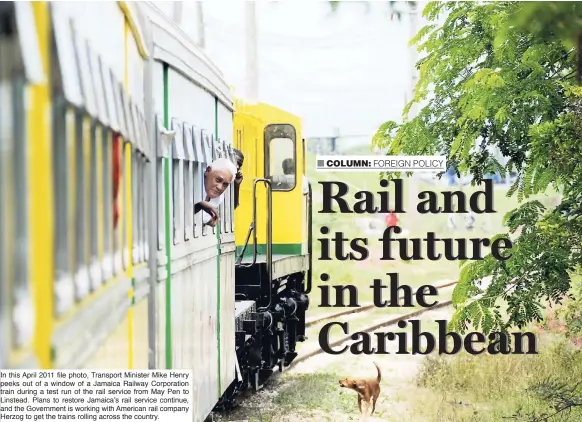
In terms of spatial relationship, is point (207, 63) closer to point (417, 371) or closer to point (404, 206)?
point (404, 206)

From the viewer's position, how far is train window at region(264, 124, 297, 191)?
5.02 metres

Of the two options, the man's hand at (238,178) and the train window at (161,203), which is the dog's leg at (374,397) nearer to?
the man's hand at (238,178)

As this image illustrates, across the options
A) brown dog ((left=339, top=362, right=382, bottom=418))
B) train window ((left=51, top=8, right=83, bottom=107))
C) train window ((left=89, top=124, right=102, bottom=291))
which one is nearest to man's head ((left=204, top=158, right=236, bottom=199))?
brown dog ((left=339, top=362, right=382, bottom=418))

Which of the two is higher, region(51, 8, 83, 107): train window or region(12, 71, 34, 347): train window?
region(51, 8, 83, 107): train window

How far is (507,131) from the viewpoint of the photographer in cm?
446

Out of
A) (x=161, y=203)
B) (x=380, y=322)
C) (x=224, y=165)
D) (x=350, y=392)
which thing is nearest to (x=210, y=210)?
(x=224, y=165)

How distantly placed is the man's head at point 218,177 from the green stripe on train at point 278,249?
2.65 ft

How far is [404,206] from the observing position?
430 centimetres

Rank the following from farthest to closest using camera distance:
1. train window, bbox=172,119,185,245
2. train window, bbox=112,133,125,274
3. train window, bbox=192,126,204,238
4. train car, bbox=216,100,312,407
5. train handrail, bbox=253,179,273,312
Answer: train handrail, bbox=253,179,273,312, train car, bbox=216,100,312,407, train window, bbox=192,126,204,238, train window, bbox=172,119,185,245, train window, bbox=112,133,125,274

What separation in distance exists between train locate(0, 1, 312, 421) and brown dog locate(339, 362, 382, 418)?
0.53 m

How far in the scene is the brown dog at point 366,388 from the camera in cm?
436

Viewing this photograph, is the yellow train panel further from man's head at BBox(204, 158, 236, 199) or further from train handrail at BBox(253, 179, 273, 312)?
man's head at BBox(204, 158, 236, 199)
